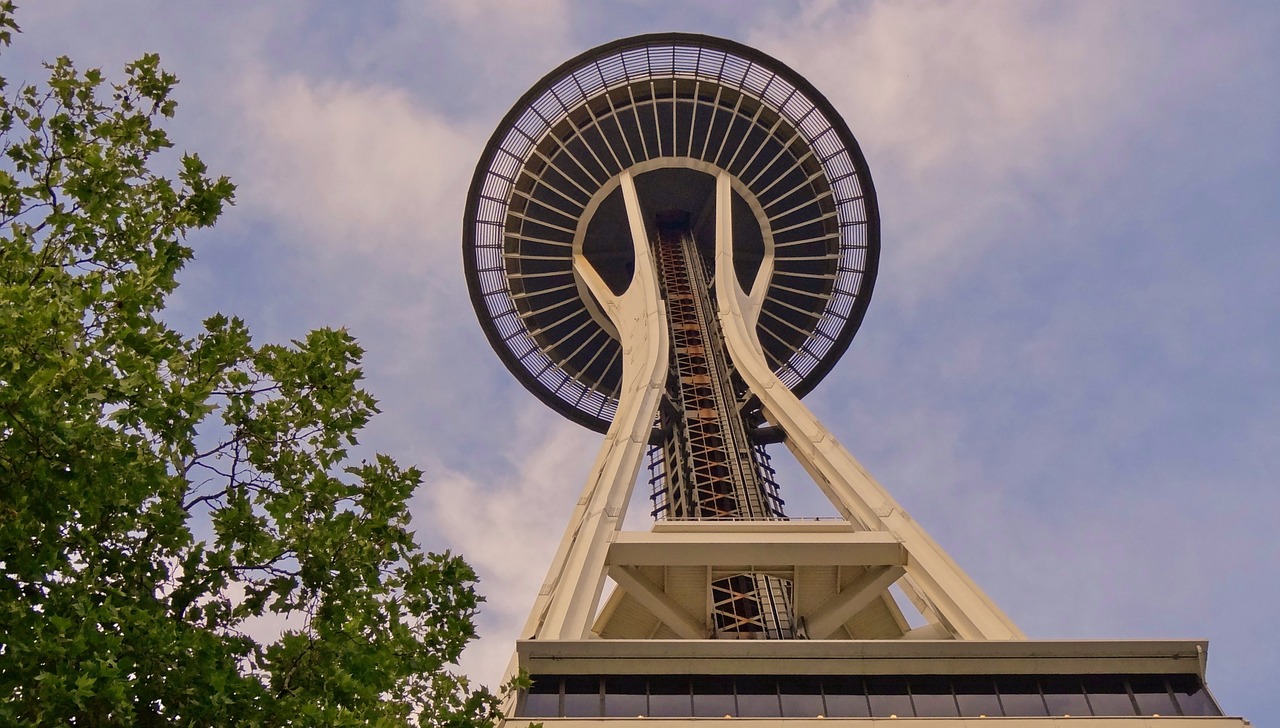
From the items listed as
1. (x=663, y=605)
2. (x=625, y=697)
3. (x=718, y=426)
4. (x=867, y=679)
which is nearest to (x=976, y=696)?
(x=867, y=679)

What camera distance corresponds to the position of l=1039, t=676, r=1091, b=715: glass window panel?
15750 mm

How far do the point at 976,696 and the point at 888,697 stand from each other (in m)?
1.48

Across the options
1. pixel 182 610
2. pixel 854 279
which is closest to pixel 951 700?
pixel 182 610

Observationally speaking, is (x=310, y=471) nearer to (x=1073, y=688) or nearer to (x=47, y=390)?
(x=47, y=390)

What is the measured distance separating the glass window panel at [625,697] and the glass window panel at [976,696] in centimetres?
517

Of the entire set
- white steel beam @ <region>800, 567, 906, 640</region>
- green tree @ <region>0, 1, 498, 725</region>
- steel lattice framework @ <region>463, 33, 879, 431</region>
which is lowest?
green tree @ <region>0, 1, 498, 725</region>

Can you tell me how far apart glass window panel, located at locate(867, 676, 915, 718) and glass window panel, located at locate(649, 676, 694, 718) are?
297 centimetres

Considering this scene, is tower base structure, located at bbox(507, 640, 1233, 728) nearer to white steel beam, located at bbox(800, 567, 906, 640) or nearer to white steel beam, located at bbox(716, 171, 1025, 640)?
white steel beam, located at bbox(716, 171, 1025, 640)

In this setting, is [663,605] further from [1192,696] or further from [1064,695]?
[1192,696]

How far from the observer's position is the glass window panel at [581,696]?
15.6 metres

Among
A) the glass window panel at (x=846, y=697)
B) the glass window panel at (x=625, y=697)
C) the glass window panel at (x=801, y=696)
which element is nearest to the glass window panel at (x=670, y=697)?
the glass window panel at (x=625, y=697)

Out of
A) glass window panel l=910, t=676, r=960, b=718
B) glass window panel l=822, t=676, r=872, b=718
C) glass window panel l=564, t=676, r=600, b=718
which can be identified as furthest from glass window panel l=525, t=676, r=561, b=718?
glass window panel l=910, t=676, r=960, b=718

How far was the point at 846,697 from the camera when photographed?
1580 cm

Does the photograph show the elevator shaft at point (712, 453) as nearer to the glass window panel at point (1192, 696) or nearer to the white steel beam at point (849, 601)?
the white steel beam at point (849, 601)
